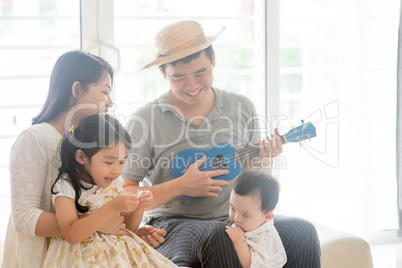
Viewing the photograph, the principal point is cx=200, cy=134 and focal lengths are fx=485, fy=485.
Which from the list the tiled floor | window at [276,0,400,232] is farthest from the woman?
the tiled floor

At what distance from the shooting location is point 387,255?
105 inches

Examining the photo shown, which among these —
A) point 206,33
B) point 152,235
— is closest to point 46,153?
point 152,235

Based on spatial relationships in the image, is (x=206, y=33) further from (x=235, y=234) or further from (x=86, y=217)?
(x=86, y=217)

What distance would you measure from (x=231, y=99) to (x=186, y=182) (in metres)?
0.45

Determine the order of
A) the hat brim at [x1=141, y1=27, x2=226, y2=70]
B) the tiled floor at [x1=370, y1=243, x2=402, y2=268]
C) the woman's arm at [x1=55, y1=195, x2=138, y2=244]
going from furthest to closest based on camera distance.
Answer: the tiled floor at [x1=370, y1=243, x2=402, y2=268], the hat brim at [x1=141, y1=27, x2=226, y2=70], the woman's arm at [x1=55, y1=195, x2=138, y2=244]

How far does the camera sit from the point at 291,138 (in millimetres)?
1908

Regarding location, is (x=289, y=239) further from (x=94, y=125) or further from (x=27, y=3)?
(x=27, y=3)

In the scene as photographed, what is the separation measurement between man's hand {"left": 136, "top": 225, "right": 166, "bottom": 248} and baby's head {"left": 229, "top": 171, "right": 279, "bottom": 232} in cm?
28

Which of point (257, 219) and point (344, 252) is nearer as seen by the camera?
point (257, 219)

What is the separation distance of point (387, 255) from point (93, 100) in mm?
1903

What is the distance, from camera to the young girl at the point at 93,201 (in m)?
1.43

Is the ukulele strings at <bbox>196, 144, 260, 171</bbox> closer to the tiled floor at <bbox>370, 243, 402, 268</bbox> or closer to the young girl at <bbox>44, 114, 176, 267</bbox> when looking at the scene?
the young girl at <bbox>44, 114, 176, 267</bbox>

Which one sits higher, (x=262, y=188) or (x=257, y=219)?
(x=262, y=188)

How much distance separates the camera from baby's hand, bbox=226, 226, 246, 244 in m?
1.62
